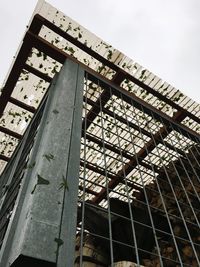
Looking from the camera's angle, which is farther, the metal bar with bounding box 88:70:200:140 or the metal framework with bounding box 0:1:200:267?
the metal bar with bounding box 88:70:200:140

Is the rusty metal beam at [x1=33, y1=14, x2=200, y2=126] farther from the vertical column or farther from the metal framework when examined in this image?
the vertical column

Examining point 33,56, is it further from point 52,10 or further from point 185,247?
point 185,247

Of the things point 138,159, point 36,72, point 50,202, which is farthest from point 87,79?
point 50,202

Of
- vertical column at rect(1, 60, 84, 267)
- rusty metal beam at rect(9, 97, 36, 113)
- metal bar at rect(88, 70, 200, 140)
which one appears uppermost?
vertical column at rect(1, 60, 84, 267)

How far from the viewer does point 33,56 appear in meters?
4.40

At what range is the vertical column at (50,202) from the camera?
129 cm

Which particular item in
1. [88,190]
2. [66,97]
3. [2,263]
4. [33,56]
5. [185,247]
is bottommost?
[88,190]

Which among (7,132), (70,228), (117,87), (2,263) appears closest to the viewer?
(2,263)

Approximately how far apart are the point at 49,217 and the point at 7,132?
3.88m

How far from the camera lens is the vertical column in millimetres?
1290

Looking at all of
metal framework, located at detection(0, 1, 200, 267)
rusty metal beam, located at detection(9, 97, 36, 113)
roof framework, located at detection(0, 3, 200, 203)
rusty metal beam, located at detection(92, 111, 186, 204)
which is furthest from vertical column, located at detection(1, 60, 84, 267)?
rusty metal beam, located at detection(92, 111, 186, 204)

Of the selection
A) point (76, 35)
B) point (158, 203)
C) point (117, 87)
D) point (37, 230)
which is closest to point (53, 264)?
point (37, 230)

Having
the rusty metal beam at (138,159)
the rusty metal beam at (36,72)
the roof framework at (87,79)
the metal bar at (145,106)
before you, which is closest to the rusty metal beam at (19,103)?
the roof framework at (87,79)

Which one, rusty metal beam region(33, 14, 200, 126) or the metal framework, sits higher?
rusty metal beam region(33, 14, 200, 126)
